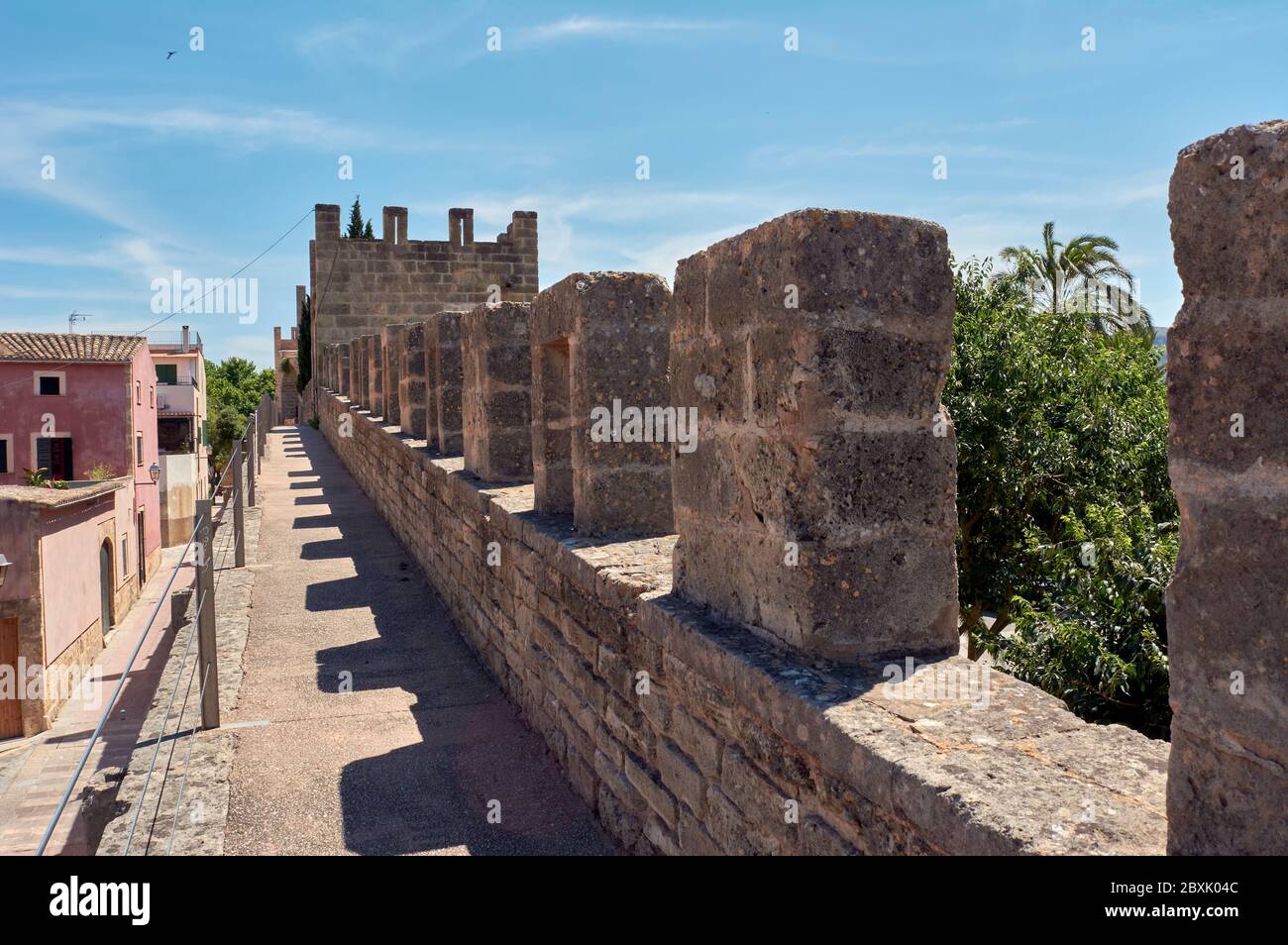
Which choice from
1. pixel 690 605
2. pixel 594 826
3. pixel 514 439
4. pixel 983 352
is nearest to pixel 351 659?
pixel 514 439

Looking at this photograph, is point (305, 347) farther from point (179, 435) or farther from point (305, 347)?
point (179, 435)

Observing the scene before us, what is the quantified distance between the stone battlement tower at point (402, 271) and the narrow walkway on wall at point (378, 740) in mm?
12779

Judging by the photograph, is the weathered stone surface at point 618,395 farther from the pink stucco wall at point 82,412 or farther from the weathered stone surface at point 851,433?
the pink stucco wall at point 82,412

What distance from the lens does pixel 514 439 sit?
6.38 meters

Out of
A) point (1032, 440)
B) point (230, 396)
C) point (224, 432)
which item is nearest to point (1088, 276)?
point (1032, 440)

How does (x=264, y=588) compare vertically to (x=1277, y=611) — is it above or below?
below

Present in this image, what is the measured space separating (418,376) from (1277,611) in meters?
9.78

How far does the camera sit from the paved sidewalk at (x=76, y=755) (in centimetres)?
496

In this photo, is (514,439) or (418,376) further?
(418,376)

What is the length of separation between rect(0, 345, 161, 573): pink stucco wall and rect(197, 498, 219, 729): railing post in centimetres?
2389

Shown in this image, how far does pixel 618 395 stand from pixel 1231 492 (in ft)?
10.6

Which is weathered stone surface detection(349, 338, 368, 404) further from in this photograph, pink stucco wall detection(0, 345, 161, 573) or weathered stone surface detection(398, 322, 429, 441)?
pink stucco wall detection(0, 345, 161, 573)

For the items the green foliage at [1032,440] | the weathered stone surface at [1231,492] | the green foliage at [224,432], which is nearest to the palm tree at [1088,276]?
the green foliage at [1032,440]
